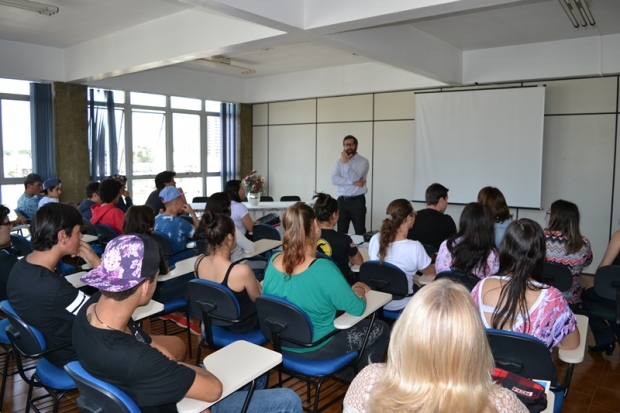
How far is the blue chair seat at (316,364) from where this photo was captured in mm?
2443

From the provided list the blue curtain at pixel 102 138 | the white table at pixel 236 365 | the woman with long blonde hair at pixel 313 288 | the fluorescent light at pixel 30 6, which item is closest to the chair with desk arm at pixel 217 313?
the woman with long blonde hair at pixel 313 288

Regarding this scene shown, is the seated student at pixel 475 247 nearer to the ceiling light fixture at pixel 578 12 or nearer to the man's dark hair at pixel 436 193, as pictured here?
the man's dark hair at pixel 436 193

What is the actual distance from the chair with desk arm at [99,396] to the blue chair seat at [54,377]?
73cm

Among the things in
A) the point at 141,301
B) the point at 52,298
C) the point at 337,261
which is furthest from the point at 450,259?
the point at 52,298

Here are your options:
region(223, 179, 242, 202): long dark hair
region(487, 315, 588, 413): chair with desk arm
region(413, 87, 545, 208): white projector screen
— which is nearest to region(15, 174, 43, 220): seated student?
region(223, 179, 242, 202): long dark hair

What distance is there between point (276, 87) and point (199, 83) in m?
1.47

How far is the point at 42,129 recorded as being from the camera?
7.08 metres

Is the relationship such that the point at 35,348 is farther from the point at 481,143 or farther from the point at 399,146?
the point at 399,146

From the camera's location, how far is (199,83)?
8.90m

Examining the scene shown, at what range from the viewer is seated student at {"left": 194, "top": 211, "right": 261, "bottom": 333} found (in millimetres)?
2748

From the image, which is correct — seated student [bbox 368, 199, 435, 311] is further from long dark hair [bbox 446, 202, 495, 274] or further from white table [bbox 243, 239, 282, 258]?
white table [bbox 243, 239, 282, 258]

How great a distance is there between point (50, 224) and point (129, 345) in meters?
1.26

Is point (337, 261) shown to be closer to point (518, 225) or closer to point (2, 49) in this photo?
point (518, 225)

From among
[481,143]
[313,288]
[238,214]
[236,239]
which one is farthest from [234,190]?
[481,143]
